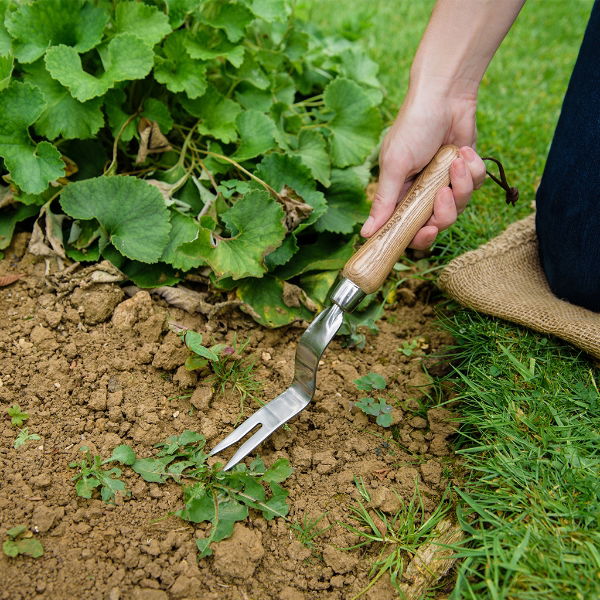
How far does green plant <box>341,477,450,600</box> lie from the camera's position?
52.2 inches

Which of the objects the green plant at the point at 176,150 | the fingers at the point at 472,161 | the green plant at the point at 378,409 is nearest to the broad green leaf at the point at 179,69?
the green plant at the point at 176,150

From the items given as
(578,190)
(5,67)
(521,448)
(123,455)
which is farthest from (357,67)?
(123,455)

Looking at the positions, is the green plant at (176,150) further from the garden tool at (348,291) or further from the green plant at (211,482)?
the green plant at (211,482)

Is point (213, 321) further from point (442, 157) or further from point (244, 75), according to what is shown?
point (244, 75)

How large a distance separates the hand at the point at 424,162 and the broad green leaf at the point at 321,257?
0.32 m

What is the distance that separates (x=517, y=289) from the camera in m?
1.83

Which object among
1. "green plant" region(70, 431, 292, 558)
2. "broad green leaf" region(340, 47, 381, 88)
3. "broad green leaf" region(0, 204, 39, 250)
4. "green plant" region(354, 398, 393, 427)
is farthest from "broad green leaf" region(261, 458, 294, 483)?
"broad green leaf" region(340, 47, 381, 88)

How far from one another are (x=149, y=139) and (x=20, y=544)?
1.20 metres

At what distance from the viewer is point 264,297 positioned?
1.84 m

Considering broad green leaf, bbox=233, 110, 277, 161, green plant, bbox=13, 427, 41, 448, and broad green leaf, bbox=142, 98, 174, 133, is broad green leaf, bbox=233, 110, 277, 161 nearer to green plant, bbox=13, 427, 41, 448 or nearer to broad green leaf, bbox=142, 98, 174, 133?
broad green leaf, bbox=142, 98, 174, 133

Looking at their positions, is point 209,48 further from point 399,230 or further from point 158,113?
point 399,230

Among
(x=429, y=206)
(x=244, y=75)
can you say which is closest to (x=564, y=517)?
(x=429, y=206)

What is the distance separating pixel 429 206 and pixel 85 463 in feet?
3.26

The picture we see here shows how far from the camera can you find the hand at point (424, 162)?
1593 millimetres
